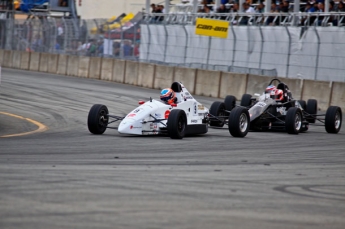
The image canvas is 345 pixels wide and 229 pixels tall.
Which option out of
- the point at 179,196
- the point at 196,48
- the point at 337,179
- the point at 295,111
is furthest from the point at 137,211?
the point at 196,48

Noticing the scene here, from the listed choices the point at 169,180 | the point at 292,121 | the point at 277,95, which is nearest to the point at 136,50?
the point at 277,95

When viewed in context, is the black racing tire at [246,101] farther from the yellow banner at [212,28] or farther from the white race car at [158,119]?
the yellow banner at [212,28]

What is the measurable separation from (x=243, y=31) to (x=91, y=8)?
1093 inches

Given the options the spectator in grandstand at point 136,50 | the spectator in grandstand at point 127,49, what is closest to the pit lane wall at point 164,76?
the spectator in grandstand at point 127,49

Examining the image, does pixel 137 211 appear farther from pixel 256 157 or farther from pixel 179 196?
pixel 256 157

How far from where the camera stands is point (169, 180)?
8.55m

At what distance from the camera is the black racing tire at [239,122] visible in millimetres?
14730

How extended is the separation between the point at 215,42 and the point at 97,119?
631 inches

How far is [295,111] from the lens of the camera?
16250 mm

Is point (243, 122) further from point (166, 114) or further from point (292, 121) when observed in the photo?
point (166, 114)

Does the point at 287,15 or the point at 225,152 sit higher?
the point at 287,15

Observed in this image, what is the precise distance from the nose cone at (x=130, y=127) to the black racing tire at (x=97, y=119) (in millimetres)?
671

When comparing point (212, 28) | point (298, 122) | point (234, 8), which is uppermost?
point (234, 8)

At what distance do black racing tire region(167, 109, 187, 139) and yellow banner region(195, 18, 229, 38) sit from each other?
1482cm
